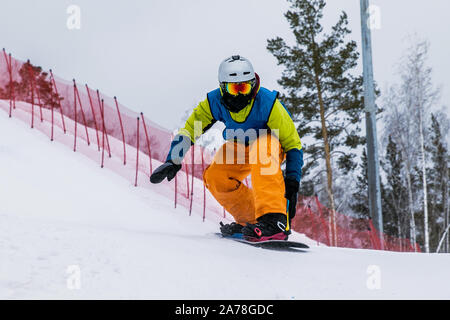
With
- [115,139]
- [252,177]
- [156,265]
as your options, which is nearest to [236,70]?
[252,177]

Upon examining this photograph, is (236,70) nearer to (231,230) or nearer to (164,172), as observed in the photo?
(164,172)

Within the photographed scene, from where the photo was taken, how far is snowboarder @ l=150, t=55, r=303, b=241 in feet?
8.05

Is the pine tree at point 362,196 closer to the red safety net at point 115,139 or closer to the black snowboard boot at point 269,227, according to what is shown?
the red safety net at point 115,139

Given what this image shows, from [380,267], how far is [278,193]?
0.70 meters

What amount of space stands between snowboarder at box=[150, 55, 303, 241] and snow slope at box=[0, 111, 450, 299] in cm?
28

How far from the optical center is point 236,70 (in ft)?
7.97

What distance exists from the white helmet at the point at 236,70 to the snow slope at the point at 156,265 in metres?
0.99

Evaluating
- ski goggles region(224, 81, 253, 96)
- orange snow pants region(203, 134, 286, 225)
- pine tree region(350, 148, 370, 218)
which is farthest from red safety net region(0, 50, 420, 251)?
pine tree region(350, 148, 370, 218)

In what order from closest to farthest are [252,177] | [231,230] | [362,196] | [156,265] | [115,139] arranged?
[156,265] → [252,177] → [231,230] → [115,139] → [362,196]

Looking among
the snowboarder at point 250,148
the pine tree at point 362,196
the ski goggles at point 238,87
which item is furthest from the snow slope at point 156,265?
the pine tree at point 362,196

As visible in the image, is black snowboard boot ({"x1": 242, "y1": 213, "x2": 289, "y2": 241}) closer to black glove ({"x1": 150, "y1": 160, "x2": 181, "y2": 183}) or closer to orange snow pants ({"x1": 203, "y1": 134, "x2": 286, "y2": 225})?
orange snow pants ({"x1": 203, "y1": 134, "x2": 286, "y2": 225})

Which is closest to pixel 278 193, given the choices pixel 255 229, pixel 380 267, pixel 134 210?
pixel 255 229

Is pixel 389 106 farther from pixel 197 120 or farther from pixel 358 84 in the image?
pixel 197 120

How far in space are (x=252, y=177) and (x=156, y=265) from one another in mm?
1026
